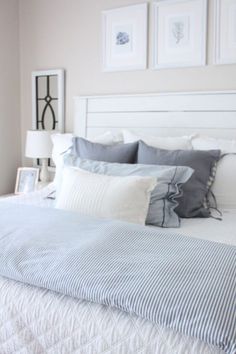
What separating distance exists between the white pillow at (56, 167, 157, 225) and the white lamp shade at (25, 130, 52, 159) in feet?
4.15

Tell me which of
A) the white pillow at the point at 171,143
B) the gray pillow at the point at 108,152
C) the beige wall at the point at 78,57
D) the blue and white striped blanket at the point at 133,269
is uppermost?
the beige wall at the point at 78,57

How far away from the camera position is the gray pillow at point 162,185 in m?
1.84

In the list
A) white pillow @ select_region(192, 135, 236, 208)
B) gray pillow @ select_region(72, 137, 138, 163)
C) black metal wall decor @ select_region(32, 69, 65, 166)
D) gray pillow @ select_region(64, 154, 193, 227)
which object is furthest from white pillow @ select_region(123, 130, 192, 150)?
black metal wall decor @ select_region(32, 69, 65, 166)

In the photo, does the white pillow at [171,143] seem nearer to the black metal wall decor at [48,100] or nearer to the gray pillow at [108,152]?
the gray pillow at [108,152]

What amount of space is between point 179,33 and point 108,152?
3.41 ft

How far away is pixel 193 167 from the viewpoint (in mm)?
2021

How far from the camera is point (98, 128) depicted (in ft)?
9.59

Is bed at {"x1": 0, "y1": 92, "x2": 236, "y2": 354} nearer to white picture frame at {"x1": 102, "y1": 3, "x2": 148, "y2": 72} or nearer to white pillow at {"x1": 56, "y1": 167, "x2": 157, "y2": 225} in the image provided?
white pillow at {"x1": 56, "y1": 167, "x2": 157, "y2": 225}

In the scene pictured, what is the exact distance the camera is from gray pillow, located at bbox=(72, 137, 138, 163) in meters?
2.18

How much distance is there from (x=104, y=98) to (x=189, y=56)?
708 mm

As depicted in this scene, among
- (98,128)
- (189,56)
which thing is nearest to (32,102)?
(98,128)

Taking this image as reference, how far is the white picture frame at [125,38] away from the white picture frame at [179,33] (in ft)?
0.32

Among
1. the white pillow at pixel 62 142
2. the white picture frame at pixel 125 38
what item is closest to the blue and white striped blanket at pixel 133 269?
the white pillow at pixel 62 142

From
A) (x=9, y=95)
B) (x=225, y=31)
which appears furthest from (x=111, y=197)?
(x=9, y=95)
